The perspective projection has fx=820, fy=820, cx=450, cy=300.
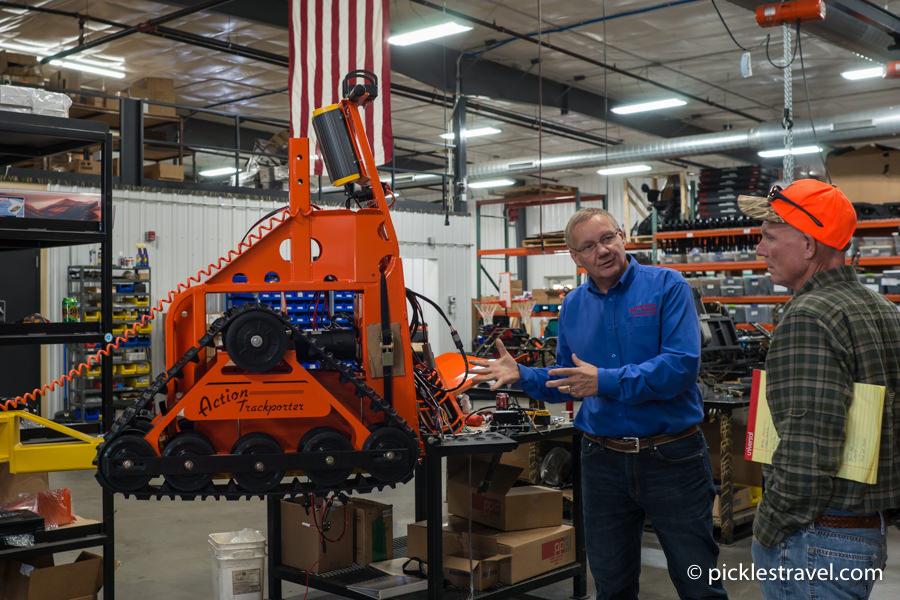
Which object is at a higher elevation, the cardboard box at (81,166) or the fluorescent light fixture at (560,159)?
the fluorescent light fixture at (560,159)

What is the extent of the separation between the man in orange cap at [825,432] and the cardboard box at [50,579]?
3026 mm

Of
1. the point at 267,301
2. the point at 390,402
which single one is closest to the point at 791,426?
the point at 390,402

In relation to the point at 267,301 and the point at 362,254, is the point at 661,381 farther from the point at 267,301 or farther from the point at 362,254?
the point at 267,301

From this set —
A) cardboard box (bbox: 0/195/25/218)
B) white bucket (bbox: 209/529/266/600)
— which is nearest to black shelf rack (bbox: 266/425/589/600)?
white bucket (bbox: 209/529/266/600)

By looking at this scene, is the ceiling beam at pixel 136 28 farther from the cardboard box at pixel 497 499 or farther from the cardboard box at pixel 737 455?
the cardboard box at pixel 497 499

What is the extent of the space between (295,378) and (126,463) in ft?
1.88

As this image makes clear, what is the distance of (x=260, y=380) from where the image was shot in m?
2.64

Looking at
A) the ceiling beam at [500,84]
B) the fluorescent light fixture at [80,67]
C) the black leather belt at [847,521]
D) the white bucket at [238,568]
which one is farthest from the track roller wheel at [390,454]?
the fluorescent light fixture at [80,67]

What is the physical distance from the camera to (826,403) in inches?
66.5

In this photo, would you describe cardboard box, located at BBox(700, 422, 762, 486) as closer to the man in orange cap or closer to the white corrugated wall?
the man in orange cap

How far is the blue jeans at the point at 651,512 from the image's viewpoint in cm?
266

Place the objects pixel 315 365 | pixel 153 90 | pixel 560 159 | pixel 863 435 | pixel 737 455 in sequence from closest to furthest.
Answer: pixel 863 435, pixel 315 365, pixel 737 455, pixel 153 90, pixel 560 159

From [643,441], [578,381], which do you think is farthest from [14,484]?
[643,441]

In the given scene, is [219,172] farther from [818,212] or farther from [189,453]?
[818,212]
